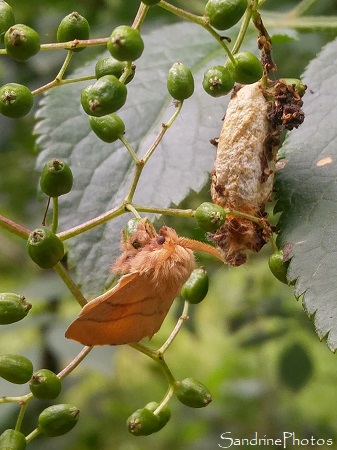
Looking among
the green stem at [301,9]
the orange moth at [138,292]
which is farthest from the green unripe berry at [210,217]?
the green stem at [301,9]

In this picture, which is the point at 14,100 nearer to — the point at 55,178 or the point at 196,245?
the point at 55,178

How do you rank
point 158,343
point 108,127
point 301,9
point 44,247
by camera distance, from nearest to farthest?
point 44,247 < point 108,127 < point 301,9 < point 158,343

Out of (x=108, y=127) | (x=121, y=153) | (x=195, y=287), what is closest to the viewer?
(x=108, y=127)

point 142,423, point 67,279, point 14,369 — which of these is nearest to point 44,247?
point 67,279

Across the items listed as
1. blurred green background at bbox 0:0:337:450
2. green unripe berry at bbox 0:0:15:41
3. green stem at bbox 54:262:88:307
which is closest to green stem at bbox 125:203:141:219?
green stem at bbox 54:262:88:307

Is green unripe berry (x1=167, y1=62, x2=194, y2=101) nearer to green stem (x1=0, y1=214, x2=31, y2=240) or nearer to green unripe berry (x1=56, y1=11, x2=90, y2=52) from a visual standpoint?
green unripe berry (x1=56, y1=11, x2=90, y2=52)

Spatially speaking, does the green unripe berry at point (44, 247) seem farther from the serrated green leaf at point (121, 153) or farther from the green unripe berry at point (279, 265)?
the green unripe berry at point (279, 265)

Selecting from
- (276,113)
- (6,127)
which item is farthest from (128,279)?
(6,127)
